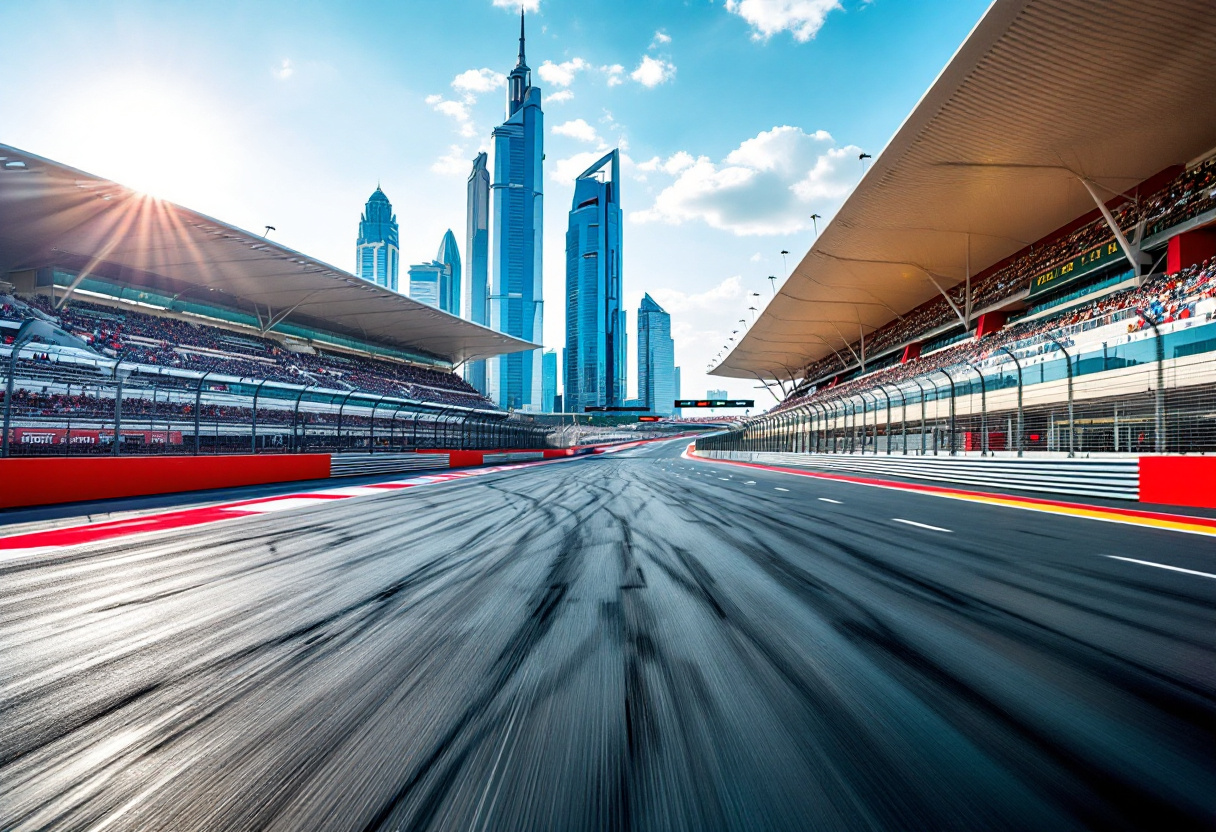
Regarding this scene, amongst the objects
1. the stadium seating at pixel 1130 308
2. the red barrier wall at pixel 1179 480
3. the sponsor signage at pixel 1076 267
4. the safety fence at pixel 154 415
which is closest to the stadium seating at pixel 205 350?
the safety fence at pixel 154 415

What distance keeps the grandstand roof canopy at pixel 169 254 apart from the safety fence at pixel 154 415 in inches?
463

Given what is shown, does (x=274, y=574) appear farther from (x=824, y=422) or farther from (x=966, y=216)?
(x=966, y=216)

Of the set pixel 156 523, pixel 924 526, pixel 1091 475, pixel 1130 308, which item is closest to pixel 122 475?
pixel 156 523

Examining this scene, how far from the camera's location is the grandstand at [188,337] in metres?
11.0

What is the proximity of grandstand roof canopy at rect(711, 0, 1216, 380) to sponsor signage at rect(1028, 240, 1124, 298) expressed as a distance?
238cm

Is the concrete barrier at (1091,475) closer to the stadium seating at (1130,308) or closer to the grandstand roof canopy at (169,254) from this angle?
the stadium seating at (1130,308)

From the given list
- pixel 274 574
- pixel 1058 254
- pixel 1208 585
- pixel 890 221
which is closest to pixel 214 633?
pixel 274 574

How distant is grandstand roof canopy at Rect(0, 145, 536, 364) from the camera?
21.2m

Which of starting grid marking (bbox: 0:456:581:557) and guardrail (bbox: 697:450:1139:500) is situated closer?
starting grid marking (bbox: 0:456:581:557)

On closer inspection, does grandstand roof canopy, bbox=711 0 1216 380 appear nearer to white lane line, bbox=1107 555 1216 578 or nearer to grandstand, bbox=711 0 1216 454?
grandstand, bbox=711 0 1216 454

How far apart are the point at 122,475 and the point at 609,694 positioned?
40.1 ft

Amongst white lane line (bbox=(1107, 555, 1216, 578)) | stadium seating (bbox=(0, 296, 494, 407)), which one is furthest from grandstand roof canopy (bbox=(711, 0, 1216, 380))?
stadium seating (bbox=(0, 296, 494, 407))

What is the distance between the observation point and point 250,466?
13.0 m

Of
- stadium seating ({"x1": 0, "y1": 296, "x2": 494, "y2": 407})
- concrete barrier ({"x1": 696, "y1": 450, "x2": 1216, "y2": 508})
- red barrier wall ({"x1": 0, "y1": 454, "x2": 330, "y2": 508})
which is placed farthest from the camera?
stadium seating ({"x1": 0, "y1": 296, "x2": 494, "y2": 407})
